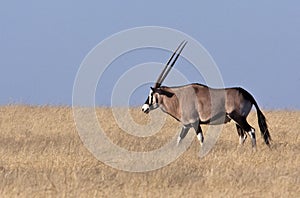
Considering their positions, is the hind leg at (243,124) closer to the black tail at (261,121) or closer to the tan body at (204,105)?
the tan body at (204,105)

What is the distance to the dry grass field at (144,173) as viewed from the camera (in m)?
7.93

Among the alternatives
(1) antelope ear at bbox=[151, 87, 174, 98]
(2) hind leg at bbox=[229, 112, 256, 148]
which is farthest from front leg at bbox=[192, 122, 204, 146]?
(1) antelope ear at bbox=[151, 87, 174, 98]

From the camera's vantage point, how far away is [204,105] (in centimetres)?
1527

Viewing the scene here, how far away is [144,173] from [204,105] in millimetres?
6234

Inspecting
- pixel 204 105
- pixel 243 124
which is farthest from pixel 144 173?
pixel 204 105

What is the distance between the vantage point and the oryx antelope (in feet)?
48.9

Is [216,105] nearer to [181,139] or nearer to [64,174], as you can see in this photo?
[181,139]

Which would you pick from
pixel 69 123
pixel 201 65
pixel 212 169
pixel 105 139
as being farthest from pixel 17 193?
pixel 69 123

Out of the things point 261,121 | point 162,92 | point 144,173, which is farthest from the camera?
point 162,92

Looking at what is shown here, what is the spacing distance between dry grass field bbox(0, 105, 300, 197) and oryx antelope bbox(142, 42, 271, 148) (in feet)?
1.48

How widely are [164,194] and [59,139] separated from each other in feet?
21.8

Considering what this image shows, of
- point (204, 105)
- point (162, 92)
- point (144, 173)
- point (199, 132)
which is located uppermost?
point (162, 92)

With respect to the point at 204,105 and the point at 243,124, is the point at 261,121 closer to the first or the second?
the point at 243,124

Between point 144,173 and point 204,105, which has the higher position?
point 204,105
